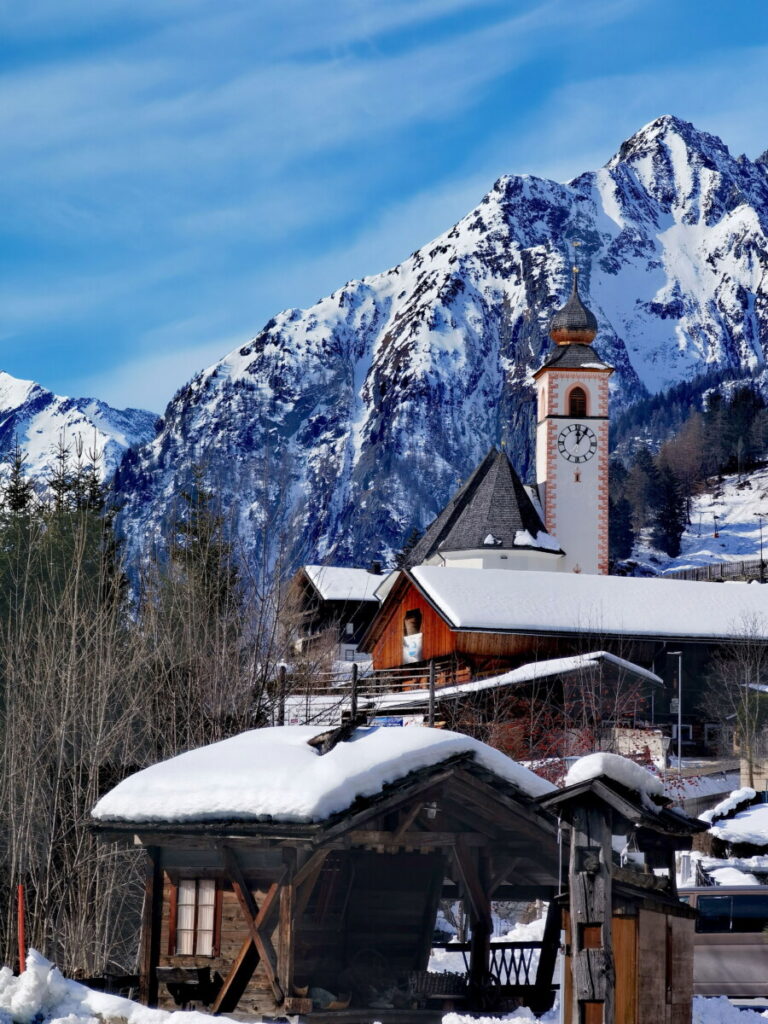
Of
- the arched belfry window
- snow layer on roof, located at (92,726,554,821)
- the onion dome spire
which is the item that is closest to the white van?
snow layer on roof, located at (92,726,554,821)

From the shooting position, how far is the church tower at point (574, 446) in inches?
2753

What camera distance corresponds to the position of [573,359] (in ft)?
242

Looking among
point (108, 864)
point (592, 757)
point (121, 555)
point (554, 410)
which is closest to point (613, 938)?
point (592, 757)

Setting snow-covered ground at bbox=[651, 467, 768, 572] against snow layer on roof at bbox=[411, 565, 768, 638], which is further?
snow-covered ground at bbox=[651, 467, 768, 572]

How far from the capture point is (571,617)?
4766 centimetres

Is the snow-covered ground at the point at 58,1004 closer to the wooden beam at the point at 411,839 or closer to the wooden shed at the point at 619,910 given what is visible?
the wooden beam at the point at 411,839

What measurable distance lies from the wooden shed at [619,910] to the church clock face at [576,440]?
5889cm

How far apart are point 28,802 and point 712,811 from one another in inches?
631

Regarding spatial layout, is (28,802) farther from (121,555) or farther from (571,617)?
(571,617)

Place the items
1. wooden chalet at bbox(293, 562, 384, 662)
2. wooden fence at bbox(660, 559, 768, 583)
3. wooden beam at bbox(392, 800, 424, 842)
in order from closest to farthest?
1. wooden beam at bbox(392, 800, 424, 842)
2. wooden chalet at bbox(293, 562, 384, 662)
3. wooden fence at bbox(660, 559, 768, 583)

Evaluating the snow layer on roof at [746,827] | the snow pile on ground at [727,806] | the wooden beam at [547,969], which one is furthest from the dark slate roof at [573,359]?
the wooden beam at [547,969]

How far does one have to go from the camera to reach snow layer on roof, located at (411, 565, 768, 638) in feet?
155

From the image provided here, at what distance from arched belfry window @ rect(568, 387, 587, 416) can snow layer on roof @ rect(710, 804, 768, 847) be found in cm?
3974

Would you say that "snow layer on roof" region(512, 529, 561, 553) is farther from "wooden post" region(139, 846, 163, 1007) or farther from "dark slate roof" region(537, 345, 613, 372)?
"wooden post" region(139, 846, 163, 1007)
